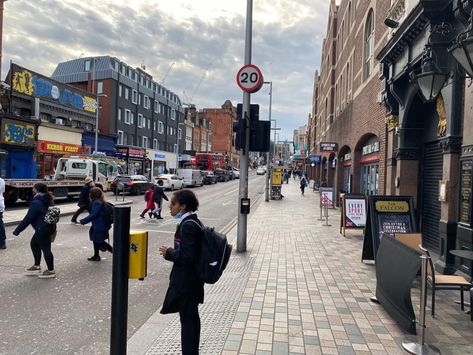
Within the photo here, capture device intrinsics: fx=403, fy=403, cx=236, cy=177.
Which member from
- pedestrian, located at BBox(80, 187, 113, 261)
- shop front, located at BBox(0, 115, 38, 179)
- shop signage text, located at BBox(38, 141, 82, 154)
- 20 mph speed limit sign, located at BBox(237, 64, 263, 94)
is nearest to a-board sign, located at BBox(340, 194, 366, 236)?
20 mph speed limit sign, located at BBox(237, 64, 263, 94)

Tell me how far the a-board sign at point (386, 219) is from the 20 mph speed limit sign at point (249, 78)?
354 cm

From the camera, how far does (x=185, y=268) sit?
3438 millimetres

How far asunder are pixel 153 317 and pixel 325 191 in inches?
499

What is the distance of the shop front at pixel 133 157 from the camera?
145 ft

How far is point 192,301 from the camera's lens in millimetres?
3488

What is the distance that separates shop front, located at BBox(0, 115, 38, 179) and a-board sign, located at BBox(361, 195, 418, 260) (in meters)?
25.0

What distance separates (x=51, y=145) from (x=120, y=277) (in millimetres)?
32780

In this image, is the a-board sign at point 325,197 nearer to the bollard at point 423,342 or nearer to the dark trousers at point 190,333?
the bollard at point 423,342

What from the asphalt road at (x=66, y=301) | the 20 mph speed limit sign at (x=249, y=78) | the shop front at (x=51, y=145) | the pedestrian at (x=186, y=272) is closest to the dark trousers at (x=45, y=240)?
the asphalt road at (x=66, y=301)

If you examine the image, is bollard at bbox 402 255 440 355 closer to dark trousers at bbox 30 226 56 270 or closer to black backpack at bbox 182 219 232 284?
black backpack at bbox 182 219 232 284

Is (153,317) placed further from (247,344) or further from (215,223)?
(215,223)

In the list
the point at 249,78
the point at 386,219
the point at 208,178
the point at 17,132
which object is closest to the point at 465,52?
the point at 386,219

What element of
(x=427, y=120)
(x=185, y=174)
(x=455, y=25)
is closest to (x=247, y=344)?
(x=455, y=25)

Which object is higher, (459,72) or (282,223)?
(459,72)
